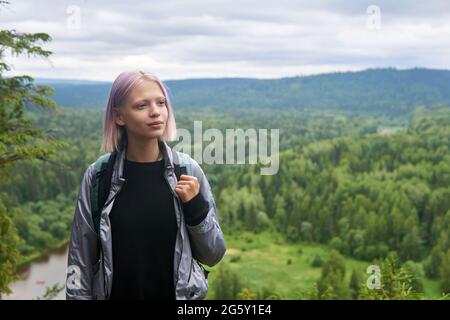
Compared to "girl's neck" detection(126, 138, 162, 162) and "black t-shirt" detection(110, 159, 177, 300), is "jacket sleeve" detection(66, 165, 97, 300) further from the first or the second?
"girl's neck" detection(126, 138, 162, 162)

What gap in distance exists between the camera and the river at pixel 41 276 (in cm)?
4088

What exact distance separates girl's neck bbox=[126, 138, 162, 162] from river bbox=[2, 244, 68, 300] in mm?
40029

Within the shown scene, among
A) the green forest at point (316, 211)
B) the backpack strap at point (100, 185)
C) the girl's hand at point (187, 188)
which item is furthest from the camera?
the green forest at point (316, 211)

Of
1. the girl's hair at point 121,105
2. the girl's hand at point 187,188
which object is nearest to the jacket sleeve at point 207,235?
the girl's hand at point 187,188

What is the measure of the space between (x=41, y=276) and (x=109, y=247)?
162ft

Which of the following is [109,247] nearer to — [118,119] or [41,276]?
[118,119]

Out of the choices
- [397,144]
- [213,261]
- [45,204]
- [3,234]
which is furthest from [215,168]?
[213,261]

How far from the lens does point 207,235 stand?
98.0 inches

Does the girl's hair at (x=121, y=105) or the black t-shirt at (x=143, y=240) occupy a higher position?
the girl's hair at (x=121, y=105)

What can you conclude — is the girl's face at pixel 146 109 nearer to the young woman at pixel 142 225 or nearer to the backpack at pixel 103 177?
the young woman at pixel 142 225

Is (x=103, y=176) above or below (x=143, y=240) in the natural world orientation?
above

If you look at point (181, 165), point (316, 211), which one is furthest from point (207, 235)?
point (316, 211)

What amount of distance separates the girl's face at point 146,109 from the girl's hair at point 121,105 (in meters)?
0.02
